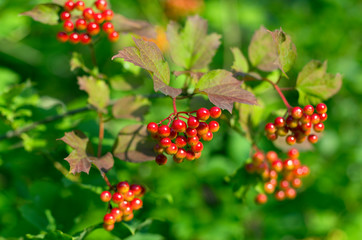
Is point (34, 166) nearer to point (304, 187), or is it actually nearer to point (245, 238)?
point (245, 238)

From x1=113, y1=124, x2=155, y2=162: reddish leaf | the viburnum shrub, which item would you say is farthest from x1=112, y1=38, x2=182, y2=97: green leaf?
x1=113, y1=124, x2=155, y2=162: reddish leaf

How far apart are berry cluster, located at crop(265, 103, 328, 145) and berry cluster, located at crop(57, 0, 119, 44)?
58cm

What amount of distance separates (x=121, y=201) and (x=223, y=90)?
40 cm

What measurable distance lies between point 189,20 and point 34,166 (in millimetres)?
839

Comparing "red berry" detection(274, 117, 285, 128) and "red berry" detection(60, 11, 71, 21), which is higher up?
"red berry" detection(60, 11, 71, 21)

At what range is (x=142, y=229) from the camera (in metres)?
1.33

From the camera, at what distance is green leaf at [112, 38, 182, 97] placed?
888 millimetres

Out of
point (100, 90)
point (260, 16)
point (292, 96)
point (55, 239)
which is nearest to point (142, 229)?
point (55, 239)

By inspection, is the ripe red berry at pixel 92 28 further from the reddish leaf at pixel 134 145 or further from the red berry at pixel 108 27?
the reddish leaf at pixel 134 145

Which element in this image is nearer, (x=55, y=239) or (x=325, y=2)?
(x=55, y=239)

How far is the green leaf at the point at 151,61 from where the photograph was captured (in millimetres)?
888

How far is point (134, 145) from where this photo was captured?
1.12 metres

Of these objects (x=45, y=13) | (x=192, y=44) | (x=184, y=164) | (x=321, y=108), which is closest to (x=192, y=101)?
(x=192, y=44)

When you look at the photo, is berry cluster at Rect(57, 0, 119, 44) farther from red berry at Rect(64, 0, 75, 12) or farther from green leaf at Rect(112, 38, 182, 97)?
green leaf at Rect(112, 38, 182, 97)
